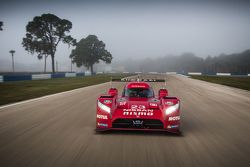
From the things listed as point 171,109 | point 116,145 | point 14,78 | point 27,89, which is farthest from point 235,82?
point 116,145

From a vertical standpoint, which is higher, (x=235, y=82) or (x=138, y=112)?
(x=138, y=112)

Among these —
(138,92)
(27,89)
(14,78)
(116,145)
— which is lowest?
(27,89)

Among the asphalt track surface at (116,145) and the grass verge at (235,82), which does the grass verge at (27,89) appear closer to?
the asphalt track surface at (116,145)

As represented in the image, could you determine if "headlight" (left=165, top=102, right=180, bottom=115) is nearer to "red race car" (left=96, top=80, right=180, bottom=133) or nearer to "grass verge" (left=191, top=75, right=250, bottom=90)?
"red race car" (left=96, top=80, right=180, bottom=133)

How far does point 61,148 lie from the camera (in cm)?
546

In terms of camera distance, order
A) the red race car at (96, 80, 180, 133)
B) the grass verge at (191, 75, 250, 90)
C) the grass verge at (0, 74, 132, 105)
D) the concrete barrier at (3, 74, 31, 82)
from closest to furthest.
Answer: the red race car at (96, 80, 180, 133)
the grass verge at (0, 74, 132, 105)
the grass verge at (191, 75, 250, 90)
the concrete barrier at (3, 74, 31, 82)

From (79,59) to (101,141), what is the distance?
88301 millimetres

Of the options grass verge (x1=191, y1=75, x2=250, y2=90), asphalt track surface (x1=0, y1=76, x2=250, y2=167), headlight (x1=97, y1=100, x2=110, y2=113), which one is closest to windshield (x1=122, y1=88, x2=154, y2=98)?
asphalt track surface (x1=0, y1=76, x2=250, y2=167)

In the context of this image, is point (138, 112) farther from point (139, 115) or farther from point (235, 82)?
point (235, 82)

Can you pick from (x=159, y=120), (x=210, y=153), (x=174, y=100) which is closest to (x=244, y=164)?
(x=210, y=153)

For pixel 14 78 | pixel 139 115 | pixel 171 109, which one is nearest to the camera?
pixel 139 115

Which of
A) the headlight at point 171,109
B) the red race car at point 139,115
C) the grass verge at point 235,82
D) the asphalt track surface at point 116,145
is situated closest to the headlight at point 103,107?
the red race car at point 139,115

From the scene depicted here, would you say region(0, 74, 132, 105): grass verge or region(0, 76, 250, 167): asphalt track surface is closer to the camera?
region(0, 76, 250, 167): asphalt track surface

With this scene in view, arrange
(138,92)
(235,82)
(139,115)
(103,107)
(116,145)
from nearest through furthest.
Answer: (116,145) < (139,115) < (103,107) < (138,92) < (235,82)
